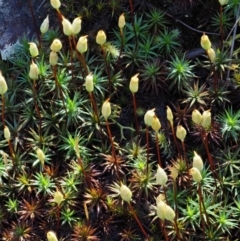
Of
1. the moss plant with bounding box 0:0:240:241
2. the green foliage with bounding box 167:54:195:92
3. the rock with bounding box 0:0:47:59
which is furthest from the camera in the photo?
the rock with bounding box 0:0:47:59

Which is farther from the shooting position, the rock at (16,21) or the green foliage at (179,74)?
the rock at (16,21)

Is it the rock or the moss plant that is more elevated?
the rock

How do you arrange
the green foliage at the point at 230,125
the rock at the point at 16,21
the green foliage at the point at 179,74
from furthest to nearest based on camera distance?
the rock at the point at 16,21 < the green foliage at the point at 179,74 < the green foliage at the point at 230,125

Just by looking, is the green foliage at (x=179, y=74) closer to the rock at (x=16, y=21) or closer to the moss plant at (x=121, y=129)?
the moss plant at (x=121, y=129)

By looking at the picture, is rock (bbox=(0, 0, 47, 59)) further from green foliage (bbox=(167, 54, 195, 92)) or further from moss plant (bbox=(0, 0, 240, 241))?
green foliage (bbox=(167, 54, 195, 92))

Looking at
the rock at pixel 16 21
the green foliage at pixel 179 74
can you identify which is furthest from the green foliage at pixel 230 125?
the rock at pixel 16 21

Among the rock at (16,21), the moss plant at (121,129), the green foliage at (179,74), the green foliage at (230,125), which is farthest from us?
the rock at (16,21)

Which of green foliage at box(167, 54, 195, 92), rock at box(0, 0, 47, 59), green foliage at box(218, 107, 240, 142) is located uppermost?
rock at box(0, 0, 47, 59)

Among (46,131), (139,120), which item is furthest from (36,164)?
(139,120)

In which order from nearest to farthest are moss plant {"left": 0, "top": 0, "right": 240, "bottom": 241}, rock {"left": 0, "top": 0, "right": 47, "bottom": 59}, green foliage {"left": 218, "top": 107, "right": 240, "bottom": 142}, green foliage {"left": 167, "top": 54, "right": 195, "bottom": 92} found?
1. moss plant {"left": 0, "top": 0, "right": 240, "bottom": 241}
2. green foliage {"left": 218, "top": 107, "right": 240, "bottom": 142}
3. green foliage {"left": 167, "top": 54, "right": 195, "bottom": 92}
4. rock {"left": 0, "top": 0, "right": 47, "bottom": 59}

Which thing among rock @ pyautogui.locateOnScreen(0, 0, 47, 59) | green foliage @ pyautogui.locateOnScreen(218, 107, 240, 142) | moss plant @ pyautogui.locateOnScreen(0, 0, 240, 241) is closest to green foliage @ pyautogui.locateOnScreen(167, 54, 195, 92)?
moss plant @ pyautogui.locateOnScreen(0, 0, 240, 241)
